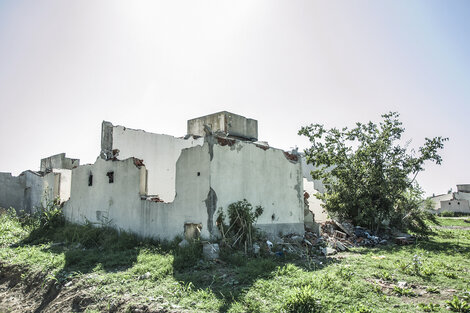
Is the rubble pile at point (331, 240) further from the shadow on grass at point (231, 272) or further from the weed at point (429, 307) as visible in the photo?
the weed at point (429, 307)

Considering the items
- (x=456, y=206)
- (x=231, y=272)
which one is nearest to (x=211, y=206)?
(x=231, y=272)

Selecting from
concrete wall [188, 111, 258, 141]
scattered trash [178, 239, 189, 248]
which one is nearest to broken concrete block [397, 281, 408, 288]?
scattered trash [178, 239, 189, 248]

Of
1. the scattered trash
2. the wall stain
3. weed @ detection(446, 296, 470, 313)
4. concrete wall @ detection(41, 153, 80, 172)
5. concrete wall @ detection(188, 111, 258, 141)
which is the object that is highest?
concrete wall @ detection(188, 111, 258, 141)

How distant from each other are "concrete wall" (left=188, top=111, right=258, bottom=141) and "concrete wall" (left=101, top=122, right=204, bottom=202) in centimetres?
304

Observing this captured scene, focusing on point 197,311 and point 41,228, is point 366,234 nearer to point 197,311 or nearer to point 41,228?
point 197,311

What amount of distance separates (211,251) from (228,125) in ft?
27.8

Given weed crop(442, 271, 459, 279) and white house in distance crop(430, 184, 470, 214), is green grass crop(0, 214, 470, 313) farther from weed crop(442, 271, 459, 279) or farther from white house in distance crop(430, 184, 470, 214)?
white house in distance crop(430, 184, 470, 214)

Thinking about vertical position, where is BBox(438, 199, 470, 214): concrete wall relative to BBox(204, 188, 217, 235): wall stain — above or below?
below

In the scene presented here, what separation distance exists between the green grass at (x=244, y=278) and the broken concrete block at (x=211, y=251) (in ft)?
0.60

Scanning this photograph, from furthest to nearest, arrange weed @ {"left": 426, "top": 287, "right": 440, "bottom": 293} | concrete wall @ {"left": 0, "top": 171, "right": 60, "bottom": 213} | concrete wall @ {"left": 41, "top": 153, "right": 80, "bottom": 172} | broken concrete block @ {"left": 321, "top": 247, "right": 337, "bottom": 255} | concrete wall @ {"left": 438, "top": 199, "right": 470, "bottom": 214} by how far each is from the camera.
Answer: concrete wall @ {"left": 438, "top": 199, "right": 470, "bottom": 214} < concrete wall @ {"left": 41, "top": 153, "right": 80, "bottom": 172} < concrete wall @ {"left": 0, "top": 171, "right": 60, "bottom": 213} < broken concrete block @ {"left": 321, "top": 247, "right": 337, "bottom": 255} < weed @ {"left": 426, "top": 287, "right": 440, "bottom": 293}

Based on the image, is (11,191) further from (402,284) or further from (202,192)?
(402,284)

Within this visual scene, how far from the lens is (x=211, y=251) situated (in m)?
6.94

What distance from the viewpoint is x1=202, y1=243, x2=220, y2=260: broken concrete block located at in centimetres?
688

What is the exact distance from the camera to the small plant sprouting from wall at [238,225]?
7.62 meters
